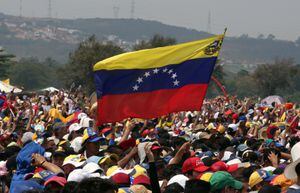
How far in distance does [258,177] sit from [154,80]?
8.80 ft

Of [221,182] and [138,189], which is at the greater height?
[221,182]

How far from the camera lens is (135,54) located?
32.1ft

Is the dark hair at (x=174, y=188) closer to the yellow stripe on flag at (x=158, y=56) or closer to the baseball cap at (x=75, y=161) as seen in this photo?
the baseball cap at (x=75, y=161)

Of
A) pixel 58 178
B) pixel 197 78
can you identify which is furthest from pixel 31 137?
pixel 58 178

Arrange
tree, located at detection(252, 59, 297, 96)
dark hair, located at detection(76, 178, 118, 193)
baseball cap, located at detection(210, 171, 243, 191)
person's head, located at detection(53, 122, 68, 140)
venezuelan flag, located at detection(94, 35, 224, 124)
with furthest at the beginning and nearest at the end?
tree, located at detection(252, 59, 297, 96) < person's head, located at detection(53, 122, 68, 140) < venezuelan flag, located at detection(94, 35, 224, 124) < baseball cap, located at detection(210, 171, 243, 191) < dark hair, located at detection(76, 178, 118, 193)

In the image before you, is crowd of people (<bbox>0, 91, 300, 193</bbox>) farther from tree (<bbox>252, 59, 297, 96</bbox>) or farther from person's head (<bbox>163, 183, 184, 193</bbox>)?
tree (<bbox>252, 59, 297, 96</bbox>)

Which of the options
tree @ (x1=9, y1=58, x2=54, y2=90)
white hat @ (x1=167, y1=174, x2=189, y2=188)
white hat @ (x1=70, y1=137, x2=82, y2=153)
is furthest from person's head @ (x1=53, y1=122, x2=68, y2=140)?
tree @ (x1=9, y1=58, x2=54, y2=90)

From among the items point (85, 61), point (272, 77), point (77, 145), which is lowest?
point (272, 77)

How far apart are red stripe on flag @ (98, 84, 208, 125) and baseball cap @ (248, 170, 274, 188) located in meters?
2.11

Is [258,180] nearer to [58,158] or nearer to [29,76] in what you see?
[58,158]

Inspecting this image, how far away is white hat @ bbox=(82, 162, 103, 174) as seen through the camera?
7593 millimetres

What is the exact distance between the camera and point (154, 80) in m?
9.68

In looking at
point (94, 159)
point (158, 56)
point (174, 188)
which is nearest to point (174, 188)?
point (174, 188)

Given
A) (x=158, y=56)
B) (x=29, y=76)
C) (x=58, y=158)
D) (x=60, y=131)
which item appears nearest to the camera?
(x=58, y=158)
